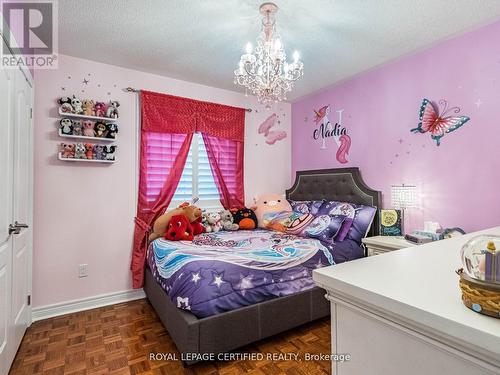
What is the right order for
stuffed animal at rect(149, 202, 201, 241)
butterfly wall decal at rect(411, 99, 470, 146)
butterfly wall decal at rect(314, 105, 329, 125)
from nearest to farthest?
1. butterfly wall decal at rect(411, 99, 470, 146)
2. stuffed animal at rect(149, 202, 201, 241)
3. butterfly wall decal at rect(314, 105, 329, 125)

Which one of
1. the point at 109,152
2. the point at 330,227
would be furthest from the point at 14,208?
the point at 330,227

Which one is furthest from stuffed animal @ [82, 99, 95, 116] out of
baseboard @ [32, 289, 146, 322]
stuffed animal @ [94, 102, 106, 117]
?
baseboard @ [32, 289, 146, 322]

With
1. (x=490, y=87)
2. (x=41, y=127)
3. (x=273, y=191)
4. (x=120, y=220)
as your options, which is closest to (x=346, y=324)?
(x=490, y=87)

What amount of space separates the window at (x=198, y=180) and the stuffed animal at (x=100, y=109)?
40.4 inches

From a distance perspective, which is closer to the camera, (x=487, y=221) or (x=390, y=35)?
(x=487, y=221)

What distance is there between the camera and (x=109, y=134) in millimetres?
2814

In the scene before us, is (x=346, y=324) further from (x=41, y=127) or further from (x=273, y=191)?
(x=273, y=191)

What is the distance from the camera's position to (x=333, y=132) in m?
3.53

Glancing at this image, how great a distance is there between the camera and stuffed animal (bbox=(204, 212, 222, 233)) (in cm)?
321

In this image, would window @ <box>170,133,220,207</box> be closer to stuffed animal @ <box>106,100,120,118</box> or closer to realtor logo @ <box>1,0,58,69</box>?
stuffed animal @ <box>106,100,120,118</box>

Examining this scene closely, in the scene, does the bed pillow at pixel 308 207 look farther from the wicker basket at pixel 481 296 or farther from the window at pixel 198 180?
the wicker basket at pixel 481 296

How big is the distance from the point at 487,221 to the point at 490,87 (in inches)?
42.6

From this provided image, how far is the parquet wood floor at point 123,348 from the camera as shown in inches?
70.6

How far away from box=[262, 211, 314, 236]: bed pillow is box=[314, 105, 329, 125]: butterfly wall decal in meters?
1.40
